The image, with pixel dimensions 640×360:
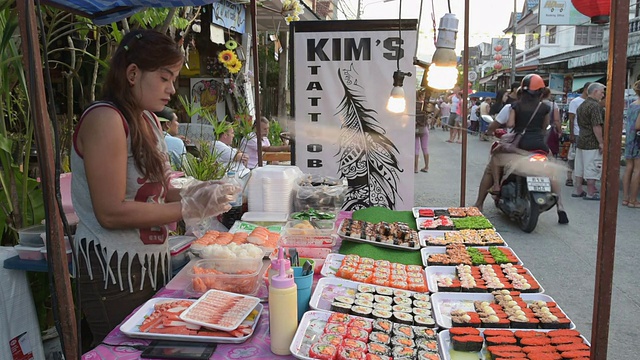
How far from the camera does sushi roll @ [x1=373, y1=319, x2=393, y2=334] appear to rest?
69.7 inches

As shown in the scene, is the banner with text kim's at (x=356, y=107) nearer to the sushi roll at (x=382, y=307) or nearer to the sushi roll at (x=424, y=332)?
the sushi roll at (x=382, y=307)

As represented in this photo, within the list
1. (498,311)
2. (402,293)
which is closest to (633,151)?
(498,311)

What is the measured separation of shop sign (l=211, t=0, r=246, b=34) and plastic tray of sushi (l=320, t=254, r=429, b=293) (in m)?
6.15

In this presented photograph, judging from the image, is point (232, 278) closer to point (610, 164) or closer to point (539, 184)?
point (610, 164)

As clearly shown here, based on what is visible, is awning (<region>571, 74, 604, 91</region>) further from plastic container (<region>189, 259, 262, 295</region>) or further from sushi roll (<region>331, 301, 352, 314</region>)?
plastic container (<region>189, 259, 262, 295</region>)

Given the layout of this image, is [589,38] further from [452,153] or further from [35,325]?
[35,325]

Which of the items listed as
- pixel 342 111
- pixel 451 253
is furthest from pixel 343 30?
pixel 451 253

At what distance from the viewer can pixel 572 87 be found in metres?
21.3

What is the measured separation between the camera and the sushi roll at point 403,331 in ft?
5.70

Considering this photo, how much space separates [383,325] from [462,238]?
1344 millimetres

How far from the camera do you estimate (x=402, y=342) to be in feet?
5.51

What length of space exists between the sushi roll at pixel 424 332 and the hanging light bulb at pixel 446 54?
6.16 feet

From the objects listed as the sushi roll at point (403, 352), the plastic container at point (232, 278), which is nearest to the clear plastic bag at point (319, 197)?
the plastic container at point (232, 278)

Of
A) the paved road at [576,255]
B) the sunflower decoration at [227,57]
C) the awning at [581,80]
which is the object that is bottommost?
the paved road at [576,255]
